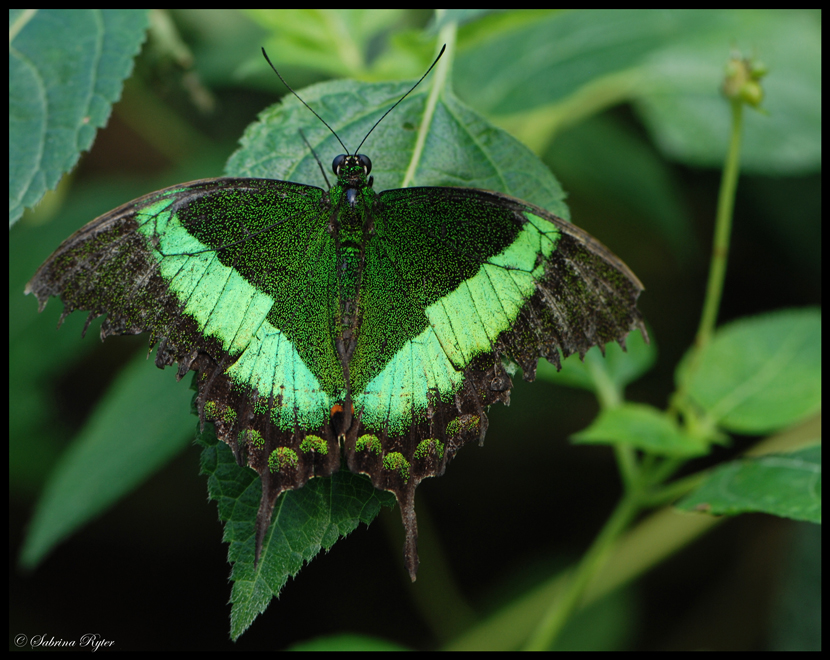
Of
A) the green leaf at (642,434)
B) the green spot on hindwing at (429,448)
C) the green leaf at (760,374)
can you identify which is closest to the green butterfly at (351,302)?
the green spot on hindwing at (429,448)

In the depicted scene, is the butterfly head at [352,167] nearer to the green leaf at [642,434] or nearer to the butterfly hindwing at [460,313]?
the butterfly hindwing at [460,313]

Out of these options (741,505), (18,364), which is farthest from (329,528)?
Answer: (18,364)

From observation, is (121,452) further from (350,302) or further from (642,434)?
(642,434)

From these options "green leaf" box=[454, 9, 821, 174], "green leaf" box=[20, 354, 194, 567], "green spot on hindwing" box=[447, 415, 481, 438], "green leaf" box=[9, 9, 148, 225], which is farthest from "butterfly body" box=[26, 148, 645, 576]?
"green leaf" box=[454, 9, 821, 174]

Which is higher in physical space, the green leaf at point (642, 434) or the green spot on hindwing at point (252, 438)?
the green spot on hindwing at point (252, 438)

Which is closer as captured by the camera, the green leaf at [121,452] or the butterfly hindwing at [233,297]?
the butterfly hindwing at [233,297]

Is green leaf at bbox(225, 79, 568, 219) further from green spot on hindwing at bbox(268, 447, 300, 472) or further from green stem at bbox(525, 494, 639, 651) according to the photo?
green stem at bbox(525, 494, 639, 651)
